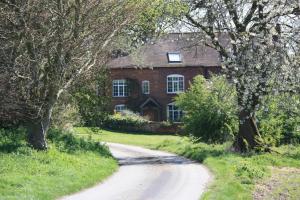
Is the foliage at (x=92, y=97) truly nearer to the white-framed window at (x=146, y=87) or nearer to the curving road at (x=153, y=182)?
the curving road at (x=153, y=182)

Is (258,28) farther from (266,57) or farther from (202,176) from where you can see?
(202,176)

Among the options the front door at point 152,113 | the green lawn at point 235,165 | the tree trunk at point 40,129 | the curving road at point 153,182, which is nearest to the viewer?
the curving road at point 153,182

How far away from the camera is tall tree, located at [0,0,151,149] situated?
814 inches

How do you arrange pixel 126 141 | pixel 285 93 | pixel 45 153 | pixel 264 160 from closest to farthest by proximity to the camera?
pixel 285 93
pixel 45 153
pixel 264 160
pixel 126 141

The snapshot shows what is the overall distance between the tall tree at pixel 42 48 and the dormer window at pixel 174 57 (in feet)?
134

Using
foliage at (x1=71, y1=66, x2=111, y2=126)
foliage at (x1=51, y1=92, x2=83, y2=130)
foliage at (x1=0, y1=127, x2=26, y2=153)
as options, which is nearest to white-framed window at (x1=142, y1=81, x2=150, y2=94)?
foliage at (x1=71, y1=66, x2=111, y2=126)

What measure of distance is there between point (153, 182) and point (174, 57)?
4559 cm

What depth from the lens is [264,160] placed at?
24734 mm

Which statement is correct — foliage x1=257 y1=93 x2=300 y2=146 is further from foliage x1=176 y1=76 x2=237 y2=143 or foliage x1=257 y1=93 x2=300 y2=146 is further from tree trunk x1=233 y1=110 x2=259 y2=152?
foliage x1=176 y1=76 x2=237 y2=143

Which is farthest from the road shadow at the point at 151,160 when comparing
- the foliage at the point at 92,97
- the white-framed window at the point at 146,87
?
the white-framed window at the point at 146,87

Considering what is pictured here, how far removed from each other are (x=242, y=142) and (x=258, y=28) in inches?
538

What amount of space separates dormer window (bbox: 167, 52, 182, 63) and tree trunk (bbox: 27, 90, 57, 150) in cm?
4212

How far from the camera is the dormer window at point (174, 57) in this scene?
64.0m

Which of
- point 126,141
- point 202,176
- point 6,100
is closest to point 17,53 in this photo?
point 6,100
